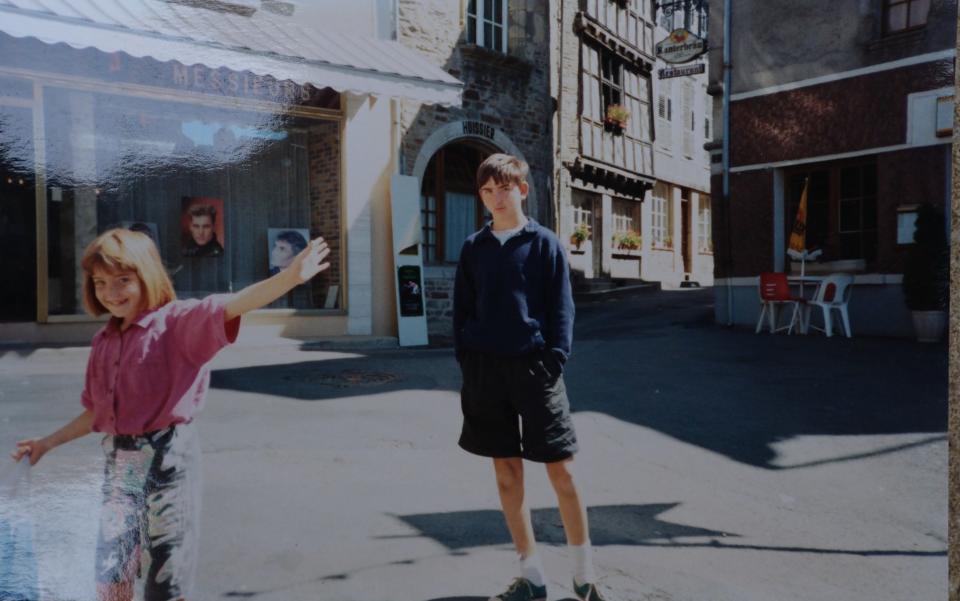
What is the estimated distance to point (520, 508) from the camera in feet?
8.54

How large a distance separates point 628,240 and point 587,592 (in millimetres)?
15169

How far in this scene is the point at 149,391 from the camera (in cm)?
193

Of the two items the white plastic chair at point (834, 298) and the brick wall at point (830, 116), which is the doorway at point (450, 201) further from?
the white plastic chair at point (834, 298)

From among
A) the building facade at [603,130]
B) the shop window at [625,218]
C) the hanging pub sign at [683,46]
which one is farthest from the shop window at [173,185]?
the shop window at [625,218]

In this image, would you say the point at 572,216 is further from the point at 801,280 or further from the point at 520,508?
the point at 520,508

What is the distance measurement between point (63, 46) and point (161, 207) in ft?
2.81

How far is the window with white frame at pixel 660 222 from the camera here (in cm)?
1889

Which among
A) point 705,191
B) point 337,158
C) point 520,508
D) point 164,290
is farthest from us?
point 705,191

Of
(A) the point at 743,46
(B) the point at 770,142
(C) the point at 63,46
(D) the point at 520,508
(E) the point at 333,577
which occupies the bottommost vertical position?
(E) the point at 333,577

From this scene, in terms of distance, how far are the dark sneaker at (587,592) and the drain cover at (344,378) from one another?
110 inches

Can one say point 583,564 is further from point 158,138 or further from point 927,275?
point 927,275

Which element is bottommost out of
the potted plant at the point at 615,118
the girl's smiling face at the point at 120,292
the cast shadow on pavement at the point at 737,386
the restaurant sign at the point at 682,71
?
the cast shadow on pavement at the point at 737,386

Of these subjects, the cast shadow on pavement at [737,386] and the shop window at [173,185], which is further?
the cast shadow on pavement at [737,386]

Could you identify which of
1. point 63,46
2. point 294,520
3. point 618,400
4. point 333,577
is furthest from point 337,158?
point 333,577
